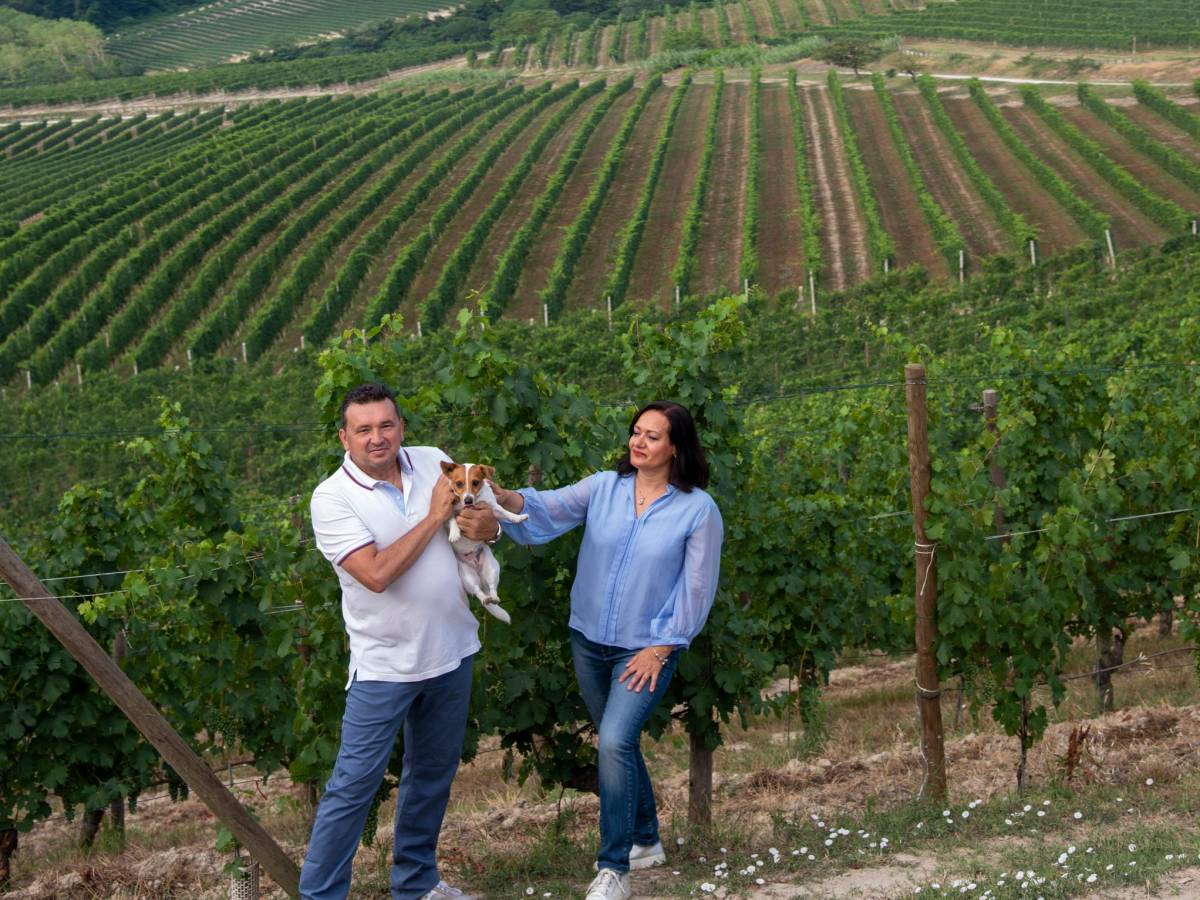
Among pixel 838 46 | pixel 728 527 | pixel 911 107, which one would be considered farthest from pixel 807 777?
pixel 838 46

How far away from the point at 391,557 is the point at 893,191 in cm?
3652

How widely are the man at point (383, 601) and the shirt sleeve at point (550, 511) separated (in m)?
0.35

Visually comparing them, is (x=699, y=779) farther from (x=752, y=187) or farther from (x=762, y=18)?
(x=762, y=18)

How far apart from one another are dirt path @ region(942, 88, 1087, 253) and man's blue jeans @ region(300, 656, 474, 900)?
29506 mm

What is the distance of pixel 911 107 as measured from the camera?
49.0 meters

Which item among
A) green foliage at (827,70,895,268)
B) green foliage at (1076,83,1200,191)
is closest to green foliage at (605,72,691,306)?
green foliage at (827,70,895,268)

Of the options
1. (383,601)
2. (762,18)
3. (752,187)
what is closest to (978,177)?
(752,187)

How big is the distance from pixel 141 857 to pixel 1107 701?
603 cm

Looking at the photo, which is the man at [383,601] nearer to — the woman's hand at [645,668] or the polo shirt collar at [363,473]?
the polo shirt collar at [363,473]

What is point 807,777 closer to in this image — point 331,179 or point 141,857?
point 141,857

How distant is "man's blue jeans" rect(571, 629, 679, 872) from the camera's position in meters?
4.27

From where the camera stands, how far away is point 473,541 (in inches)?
159

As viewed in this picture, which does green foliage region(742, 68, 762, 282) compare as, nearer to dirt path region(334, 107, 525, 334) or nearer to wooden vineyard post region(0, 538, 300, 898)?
dirt path region(334, 107, 525, 334)

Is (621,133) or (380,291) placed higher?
(621,133)
